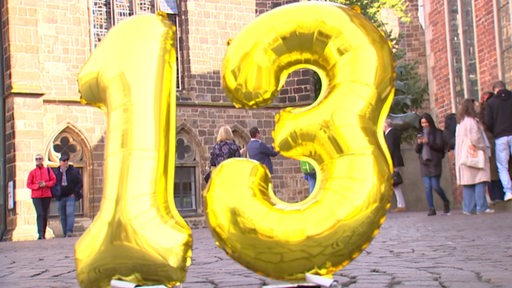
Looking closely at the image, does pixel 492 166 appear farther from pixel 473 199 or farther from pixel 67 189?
pixel 67 189

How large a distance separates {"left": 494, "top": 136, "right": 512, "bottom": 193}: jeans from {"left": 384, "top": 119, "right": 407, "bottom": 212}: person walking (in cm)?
152

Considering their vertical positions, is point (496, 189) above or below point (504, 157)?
below

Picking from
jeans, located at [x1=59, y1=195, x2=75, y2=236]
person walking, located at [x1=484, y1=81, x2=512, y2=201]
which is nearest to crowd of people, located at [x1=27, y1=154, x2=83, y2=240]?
jeans, located at [x1=59, y1=195, x2=75, y2=236]

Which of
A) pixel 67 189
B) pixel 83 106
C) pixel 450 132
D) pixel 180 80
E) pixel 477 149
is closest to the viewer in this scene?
pixel 477 149

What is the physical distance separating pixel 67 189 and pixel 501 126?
715cm

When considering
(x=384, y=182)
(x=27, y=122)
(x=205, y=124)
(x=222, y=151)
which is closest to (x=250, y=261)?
(x=384, y=182)

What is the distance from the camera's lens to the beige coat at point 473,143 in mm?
9891

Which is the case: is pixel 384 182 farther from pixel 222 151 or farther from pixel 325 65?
pixel 222 151

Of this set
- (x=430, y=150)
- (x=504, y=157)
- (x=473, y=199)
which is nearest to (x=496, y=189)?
(x=473, y=199)

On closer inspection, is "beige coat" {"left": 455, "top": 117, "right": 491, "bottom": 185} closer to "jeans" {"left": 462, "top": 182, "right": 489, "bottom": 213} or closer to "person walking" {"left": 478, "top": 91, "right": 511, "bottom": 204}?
"jeans" {"left": 462, "top": 182, "right": 489, "bottom": 213}

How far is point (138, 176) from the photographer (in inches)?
63.9

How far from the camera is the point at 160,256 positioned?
5.26 ft

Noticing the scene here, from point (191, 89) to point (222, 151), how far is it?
9.29 meters

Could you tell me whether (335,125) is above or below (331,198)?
above
